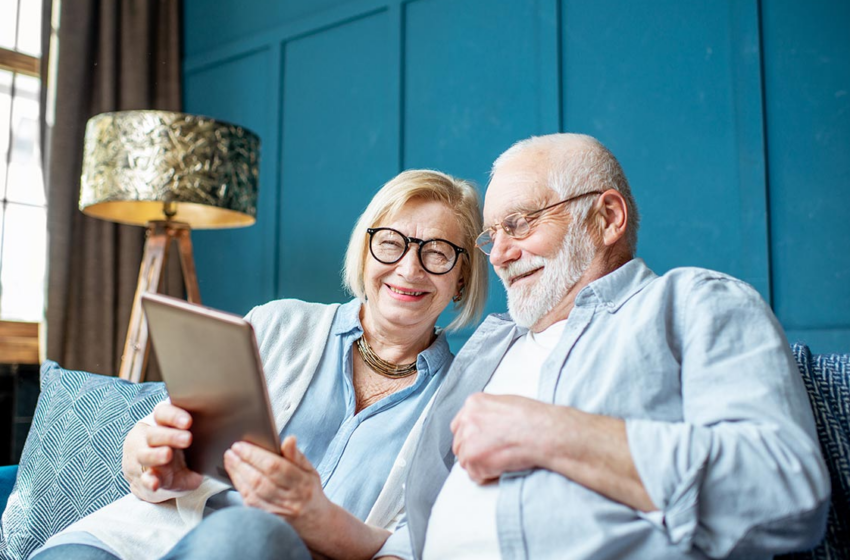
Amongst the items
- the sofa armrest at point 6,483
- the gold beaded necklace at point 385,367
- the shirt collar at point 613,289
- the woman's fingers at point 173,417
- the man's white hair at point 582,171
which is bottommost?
the sofa armrest at point 6,483

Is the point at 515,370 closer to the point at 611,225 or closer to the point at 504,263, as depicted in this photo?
the point at 504,263

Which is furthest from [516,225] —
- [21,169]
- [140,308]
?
[21,169]

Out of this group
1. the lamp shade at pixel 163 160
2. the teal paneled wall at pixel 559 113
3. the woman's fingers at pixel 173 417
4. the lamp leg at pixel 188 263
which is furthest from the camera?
the lamp leg at pixel 188 263

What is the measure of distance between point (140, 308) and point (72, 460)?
1.10m

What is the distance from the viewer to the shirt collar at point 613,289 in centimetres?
124

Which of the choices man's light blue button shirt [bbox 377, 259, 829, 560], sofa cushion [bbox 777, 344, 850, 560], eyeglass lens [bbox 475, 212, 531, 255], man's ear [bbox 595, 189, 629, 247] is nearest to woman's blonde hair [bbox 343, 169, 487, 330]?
eyeglass lens [bbox 475, 212, 531, 255]

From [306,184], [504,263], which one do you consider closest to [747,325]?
[504,263]

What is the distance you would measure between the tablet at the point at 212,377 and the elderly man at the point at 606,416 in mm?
305

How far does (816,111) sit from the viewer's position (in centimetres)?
217

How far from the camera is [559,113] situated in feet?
8.70

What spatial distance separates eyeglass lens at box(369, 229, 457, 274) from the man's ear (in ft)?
1.40

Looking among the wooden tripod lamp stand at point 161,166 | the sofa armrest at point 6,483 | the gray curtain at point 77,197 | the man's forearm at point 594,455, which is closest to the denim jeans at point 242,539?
the man's forearm at point 594,455

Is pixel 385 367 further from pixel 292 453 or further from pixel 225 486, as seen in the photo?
pixel 292 453

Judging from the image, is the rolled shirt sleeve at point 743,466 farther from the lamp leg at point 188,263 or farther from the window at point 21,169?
the window at point 21,169
